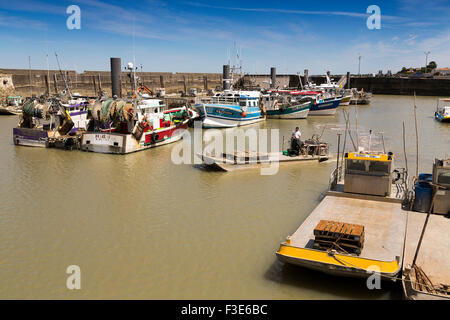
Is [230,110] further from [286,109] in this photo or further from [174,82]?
[174,82]

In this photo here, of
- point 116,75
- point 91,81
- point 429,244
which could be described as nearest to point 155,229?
point 429,244

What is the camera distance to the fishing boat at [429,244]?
725 centimetres

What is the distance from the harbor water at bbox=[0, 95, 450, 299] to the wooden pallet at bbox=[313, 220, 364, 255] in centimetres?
87

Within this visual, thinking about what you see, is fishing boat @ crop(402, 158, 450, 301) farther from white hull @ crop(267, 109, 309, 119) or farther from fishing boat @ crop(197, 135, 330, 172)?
white hull @ crop(267, 109, 309, 119)

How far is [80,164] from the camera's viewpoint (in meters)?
21.1

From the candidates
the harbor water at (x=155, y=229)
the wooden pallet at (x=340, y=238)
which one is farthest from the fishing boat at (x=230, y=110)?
the wooden pallet at (x=340, y=238)

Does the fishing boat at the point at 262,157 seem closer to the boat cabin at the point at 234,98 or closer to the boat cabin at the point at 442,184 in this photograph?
the boat cabin at the point at 442,184

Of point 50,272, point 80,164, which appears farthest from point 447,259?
point 80,164

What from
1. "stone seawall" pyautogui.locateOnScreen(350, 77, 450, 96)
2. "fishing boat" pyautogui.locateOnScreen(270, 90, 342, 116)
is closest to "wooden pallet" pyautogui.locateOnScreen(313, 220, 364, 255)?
"fishing boat" pyautogui.locateOnScreen(270, 90, 342, 116)

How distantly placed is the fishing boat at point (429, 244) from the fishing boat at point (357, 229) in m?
0.33

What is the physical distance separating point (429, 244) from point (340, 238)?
2.53m

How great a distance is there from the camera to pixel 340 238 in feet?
27.7

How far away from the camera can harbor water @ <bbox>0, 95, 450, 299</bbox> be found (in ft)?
29.0
